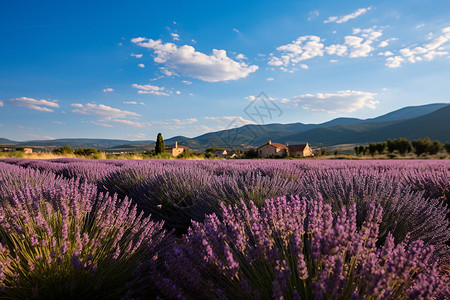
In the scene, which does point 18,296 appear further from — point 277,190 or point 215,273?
point 277,190

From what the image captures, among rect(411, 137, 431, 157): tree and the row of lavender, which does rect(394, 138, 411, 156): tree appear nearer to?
rect(411, 137, 431, 157): tree

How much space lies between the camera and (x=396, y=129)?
16100 cm

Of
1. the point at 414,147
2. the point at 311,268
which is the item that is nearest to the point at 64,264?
the point at 311,268

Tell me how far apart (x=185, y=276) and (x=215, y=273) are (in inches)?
→ 5.9

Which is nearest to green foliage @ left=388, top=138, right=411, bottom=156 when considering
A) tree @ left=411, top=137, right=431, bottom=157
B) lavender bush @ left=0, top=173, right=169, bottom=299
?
tree @ left=411, top=137, right=431, bottom=157

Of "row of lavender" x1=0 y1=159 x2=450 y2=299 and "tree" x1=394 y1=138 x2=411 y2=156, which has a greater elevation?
"row of lavender" x1=0 y1=159 x2=450 y2=299

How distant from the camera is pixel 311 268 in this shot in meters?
1.07

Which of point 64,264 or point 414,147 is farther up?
point 64,264

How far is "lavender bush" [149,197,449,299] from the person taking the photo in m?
0.80

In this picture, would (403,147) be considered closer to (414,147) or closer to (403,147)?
(403,147)

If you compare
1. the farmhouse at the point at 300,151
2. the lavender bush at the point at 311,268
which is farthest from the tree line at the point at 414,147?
the lavender bush at the point at 311,268

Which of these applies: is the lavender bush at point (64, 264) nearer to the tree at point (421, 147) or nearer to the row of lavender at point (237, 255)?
the row of lavender at point (237, 255)

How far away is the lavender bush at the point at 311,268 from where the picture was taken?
80 centimetres

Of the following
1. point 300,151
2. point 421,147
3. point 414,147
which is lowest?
point 300,151
